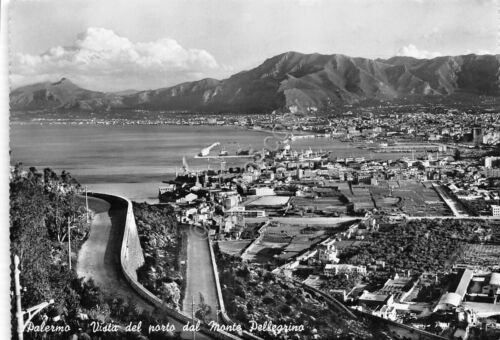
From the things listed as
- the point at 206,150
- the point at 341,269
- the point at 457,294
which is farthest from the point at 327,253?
the point at 206,150

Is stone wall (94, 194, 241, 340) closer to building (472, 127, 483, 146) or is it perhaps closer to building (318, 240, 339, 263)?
building (318, 240, 339, 263)


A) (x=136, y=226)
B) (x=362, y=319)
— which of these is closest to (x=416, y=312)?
(x=362, y=319)

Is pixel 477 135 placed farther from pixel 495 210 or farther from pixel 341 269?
pixel 341 269

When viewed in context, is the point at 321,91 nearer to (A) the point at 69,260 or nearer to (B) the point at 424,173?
(B) the point at 424,173

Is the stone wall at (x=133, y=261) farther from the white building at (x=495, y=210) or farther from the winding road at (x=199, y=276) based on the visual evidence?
the white building at (x=495, y=210)

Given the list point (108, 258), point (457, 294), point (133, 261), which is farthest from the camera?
point (457, 294)

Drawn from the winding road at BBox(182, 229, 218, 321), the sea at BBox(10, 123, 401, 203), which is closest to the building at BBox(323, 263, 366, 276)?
the winding road at BBox(182, 229, 218, 321)
